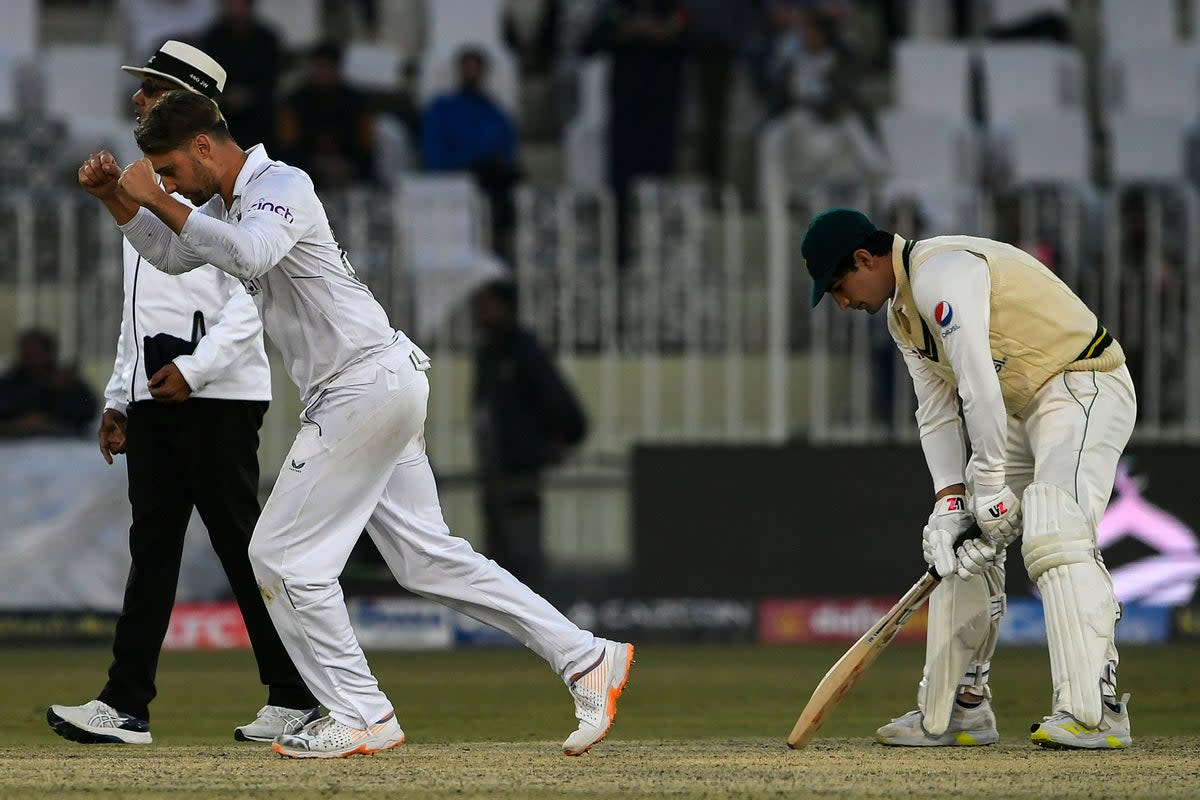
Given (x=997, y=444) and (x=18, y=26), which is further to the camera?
(x=18, y=26)

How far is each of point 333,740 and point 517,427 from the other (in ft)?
19.4

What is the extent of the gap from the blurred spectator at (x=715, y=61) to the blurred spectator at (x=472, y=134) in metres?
1.57

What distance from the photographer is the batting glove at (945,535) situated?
5996 mm

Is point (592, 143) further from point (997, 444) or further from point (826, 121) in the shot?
point (997, 444)

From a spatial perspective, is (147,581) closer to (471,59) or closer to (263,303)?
(263,303)

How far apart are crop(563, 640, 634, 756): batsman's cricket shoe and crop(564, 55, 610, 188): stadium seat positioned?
8.80 m

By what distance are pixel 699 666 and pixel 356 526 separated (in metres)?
4.44

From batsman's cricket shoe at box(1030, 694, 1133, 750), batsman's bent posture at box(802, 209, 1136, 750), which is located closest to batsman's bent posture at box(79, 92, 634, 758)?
batsman's bent posture at box(802, 209, 1136, 750)

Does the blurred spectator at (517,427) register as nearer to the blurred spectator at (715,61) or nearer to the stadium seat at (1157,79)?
the blurred spectator at (715,61)

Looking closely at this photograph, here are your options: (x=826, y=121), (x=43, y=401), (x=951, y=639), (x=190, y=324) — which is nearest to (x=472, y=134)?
(x=826, y=121)

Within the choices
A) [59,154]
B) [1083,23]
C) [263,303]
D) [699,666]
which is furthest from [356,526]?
[1083,23]

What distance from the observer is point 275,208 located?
548 cm

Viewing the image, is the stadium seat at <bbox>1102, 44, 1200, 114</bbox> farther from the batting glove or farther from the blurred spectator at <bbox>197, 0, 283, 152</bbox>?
the batting glove

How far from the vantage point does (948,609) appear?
6234mm
